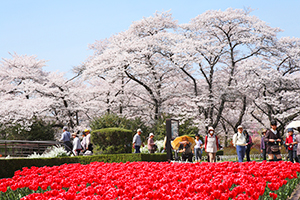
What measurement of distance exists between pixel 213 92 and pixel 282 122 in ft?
22.0

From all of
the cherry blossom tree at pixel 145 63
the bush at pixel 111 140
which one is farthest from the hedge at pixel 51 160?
the cherry blossom tree at pixel 145 63

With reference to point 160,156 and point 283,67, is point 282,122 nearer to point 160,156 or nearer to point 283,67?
point 283,67

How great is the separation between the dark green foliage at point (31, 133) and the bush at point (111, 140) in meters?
11.2

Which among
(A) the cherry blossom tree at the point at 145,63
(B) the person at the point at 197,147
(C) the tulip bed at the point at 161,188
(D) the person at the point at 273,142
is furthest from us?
(A) the cherry blossom tree at the point at 145,63

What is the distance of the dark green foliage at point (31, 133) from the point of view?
24812 millimetres

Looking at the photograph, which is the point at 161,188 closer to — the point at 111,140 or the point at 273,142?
the point at 273,142

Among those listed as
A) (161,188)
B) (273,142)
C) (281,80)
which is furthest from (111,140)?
(281,80)

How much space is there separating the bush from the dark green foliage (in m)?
11.2

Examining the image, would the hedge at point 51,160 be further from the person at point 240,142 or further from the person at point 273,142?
the person at point 273,142

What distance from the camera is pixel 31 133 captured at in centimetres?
2531

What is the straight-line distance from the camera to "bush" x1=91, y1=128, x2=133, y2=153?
1544cm

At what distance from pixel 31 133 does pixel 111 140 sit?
1246 centimetres

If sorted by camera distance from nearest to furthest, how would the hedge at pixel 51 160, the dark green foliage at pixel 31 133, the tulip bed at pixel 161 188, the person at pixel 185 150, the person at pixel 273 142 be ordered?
1. the tulip bed at pixel 161 188
2. the hedge at pixel 51 160
3. the person at pixel 273 142
4. the person at pixel 185 150
5. the dark green foliage at pixel 31 133

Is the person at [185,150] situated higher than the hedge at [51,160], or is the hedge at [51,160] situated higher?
the person at [185,150]
